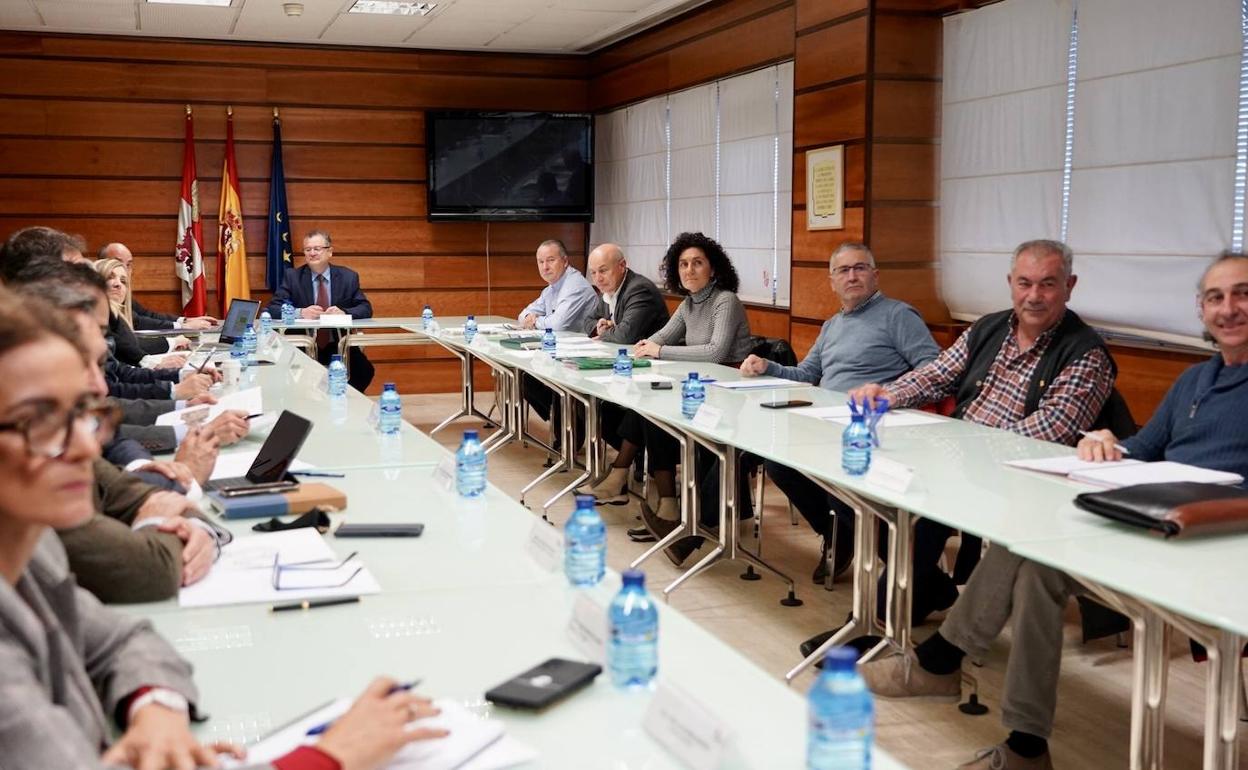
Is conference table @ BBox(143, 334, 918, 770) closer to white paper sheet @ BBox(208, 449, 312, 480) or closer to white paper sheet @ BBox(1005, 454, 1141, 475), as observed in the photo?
white paper sheet @ BBox(208, 449, 312, 480)

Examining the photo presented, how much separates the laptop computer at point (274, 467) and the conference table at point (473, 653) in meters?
0.18

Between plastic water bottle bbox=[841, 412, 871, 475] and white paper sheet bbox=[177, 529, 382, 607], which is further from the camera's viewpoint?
plastic water bottle bbox=[841, 412, 871, 475]

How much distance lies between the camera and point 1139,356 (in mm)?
5039

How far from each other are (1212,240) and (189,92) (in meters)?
7.72

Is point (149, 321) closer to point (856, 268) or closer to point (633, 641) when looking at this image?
point (856, 268)

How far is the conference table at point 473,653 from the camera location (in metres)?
1.46

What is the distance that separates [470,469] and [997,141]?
4018 mm

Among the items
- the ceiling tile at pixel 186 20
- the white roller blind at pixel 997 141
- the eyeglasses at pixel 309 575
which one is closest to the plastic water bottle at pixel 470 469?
the eyeglasses at pixel 309 575

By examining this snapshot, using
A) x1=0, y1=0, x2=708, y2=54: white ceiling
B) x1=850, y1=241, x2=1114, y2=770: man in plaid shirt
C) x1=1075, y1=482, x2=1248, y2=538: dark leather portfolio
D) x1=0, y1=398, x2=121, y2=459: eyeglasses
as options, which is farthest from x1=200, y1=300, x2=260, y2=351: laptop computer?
x1=0, y1=398, x2=121, y2=459: eyeglasses

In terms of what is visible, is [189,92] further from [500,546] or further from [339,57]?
[500,546]

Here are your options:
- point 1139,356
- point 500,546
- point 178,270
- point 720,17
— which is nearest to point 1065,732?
point 500,546

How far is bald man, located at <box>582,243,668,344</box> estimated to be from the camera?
6785 mm

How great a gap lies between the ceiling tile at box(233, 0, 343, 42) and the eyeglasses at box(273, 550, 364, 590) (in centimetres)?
659

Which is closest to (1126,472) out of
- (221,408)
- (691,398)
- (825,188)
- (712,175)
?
(691,398)
